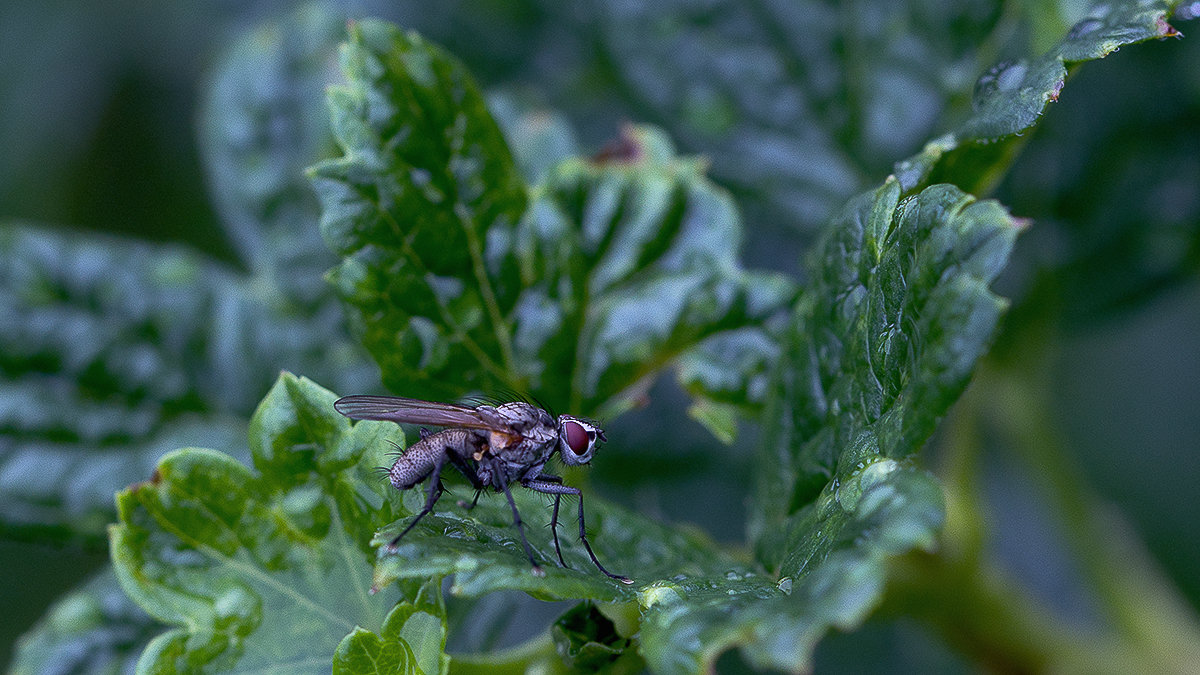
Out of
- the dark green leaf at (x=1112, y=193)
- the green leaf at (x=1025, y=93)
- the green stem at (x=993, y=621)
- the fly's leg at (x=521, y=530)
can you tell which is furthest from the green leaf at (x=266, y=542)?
the dark green leaf at (x=1112, y=193)

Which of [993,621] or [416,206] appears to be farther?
[993,621]

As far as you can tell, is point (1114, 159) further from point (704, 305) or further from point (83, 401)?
point (83, 401)

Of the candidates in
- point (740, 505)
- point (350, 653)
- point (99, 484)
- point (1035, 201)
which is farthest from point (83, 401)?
point (1035, 201)

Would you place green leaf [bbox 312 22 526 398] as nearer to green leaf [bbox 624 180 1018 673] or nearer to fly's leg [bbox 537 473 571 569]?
fly's leg [bbox 537 473 571 569]

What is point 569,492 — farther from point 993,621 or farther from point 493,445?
point 993,621

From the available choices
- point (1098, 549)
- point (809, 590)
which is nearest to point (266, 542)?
point (809, 590)

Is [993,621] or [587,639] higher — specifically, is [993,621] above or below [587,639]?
above

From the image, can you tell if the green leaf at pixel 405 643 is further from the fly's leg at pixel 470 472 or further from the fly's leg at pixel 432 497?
the fly's leg at pixel 470 472
